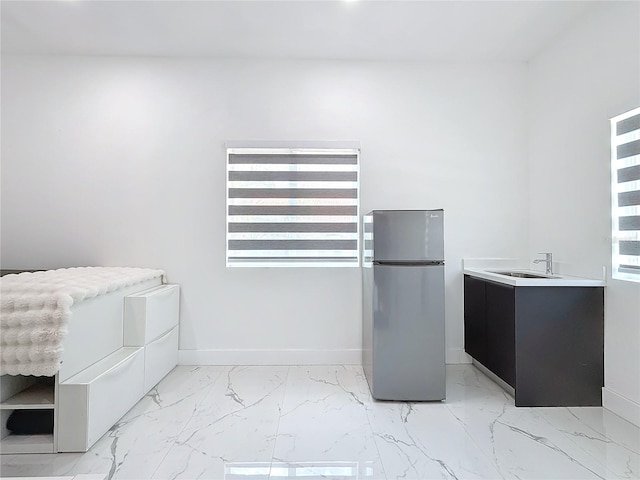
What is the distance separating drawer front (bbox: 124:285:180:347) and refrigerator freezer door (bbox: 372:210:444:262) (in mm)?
1740

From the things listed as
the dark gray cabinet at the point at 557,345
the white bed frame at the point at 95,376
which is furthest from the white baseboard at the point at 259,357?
the dark gray cabinet at the point at 557,345

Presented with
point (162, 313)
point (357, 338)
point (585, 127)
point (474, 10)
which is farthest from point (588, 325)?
point (162, 313)

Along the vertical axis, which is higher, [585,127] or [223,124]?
[223,124]

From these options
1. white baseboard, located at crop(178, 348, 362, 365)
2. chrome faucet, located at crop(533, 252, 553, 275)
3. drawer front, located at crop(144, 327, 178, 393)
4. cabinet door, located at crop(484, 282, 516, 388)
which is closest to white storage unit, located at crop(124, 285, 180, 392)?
drawer front, located at crop(144, 327, 178, 393)

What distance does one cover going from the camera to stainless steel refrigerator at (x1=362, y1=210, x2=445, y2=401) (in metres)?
2.57

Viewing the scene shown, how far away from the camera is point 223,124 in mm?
3408

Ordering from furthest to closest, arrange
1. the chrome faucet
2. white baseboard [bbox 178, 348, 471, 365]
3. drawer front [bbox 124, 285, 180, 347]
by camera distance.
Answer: white baseboard [bbox 178, 348, 471, 365] < the chrome faucet < drawer front [bbox 124, 285, 180, 347]

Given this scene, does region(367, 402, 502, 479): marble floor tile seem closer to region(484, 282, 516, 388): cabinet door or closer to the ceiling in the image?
region(484, 282, 516, 388): cabinet door

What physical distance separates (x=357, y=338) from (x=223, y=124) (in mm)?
2374

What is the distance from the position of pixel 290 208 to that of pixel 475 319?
1.92 m

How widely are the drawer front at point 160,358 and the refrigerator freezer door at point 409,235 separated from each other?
1.88 m

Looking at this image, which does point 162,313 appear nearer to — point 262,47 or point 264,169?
point 264,169

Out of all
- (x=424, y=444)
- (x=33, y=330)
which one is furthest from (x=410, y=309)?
(x=33, y=330)

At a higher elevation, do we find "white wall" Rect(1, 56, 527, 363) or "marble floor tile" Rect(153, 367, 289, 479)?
"white wall" Rect(1, 56, 527, 363)
